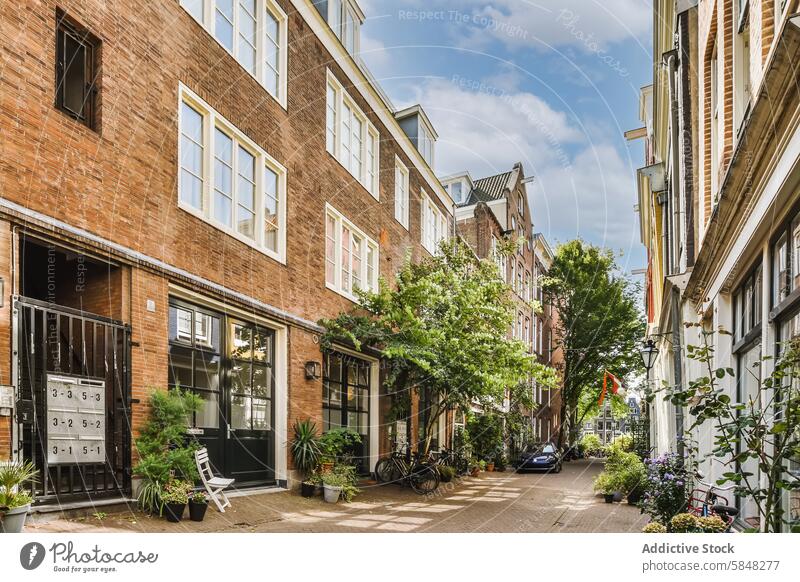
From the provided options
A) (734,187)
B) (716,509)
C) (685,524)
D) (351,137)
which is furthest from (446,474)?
(734,187)

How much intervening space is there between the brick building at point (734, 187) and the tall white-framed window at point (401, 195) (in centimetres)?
462

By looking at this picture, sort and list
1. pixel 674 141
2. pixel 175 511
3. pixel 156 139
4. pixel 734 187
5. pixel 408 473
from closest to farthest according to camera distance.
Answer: pixel 734 187 → pixel 175 511 → pixel 156 139 → pixel 674 141 → pixel 408 473

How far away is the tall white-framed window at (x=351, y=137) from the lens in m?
9.72

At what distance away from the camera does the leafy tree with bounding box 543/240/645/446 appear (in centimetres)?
546

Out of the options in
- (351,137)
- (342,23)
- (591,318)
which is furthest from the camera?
(351,137)

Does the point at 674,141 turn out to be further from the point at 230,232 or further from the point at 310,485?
the point at 310,485

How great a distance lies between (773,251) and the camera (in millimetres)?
4102

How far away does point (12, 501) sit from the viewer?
12.6 ft

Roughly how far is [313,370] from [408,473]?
2.45 m

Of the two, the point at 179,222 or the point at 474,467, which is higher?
the point at 179,222

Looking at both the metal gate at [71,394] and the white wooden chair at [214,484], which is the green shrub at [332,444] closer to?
the white wooden chair at [214,484]
